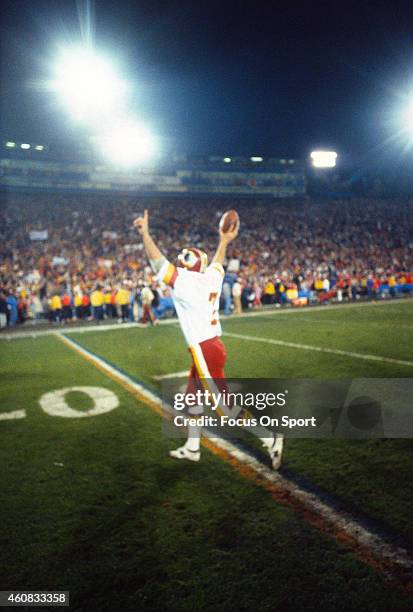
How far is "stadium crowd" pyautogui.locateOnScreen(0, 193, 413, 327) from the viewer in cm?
1778

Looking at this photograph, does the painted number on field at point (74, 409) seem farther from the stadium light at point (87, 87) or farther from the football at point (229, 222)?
the stadium light at point (87, 87)

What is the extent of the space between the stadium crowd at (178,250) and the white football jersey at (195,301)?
1071 centimetres

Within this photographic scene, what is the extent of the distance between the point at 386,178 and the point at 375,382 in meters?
50.8

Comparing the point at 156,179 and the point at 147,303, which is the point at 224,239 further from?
the point at 156,179

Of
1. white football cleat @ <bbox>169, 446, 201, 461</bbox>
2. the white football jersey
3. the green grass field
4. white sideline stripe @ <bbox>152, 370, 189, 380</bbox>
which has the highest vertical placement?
the white football jersey

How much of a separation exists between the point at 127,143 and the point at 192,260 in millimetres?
35554

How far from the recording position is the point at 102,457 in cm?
409

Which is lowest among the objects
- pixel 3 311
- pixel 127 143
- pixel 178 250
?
pixel 3 311

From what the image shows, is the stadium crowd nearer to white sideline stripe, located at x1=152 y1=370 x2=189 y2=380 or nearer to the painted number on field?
white sideline stripe, located at x1=152 y1=370 x2=189 y2=380

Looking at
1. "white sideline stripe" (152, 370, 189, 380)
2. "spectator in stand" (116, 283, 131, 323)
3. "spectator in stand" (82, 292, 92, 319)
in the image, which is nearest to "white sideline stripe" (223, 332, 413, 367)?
"white sideline stripe" (152, 370, 189, 380)

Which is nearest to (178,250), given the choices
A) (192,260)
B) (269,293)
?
(269,293)

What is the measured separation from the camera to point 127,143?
35688mm

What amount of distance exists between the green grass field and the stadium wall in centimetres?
3315

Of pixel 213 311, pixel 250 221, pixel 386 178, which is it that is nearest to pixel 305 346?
pixel 213 311
